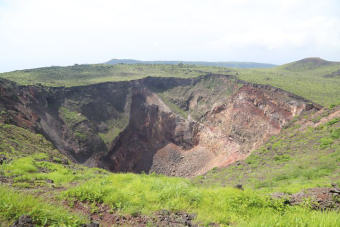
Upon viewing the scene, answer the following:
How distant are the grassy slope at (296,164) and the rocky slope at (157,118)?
26.9 feet

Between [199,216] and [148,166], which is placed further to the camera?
[148,166]

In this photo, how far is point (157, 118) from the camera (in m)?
42.7


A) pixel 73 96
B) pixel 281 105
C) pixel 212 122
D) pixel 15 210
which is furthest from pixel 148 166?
pixel 15 210

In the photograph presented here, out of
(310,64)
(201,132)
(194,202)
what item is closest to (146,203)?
(194,202)

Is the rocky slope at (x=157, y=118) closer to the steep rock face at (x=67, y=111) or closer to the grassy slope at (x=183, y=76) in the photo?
the steep rock face at (x=67, y=111)

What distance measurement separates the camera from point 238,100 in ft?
118

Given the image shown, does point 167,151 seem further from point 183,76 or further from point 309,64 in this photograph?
point 309,64

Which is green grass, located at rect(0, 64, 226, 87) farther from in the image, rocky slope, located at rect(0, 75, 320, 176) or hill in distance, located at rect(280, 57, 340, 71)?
hill in distance, located at rect(280, 57, 340, 71)

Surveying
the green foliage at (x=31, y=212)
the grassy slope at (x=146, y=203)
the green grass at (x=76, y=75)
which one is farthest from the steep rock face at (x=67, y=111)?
the green foliage at (x=31, y=212)

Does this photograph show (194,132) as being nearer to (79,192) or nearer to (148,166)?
(148,166)

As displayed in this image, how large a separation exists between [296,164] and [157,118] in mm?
30241

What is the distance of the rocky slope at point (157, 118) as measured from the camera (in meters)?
29.7

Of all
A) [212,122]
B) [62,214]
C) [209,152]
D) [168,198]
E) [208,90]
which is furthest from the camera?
[208,90]

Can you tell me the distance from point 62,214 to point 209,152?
32795 mm
